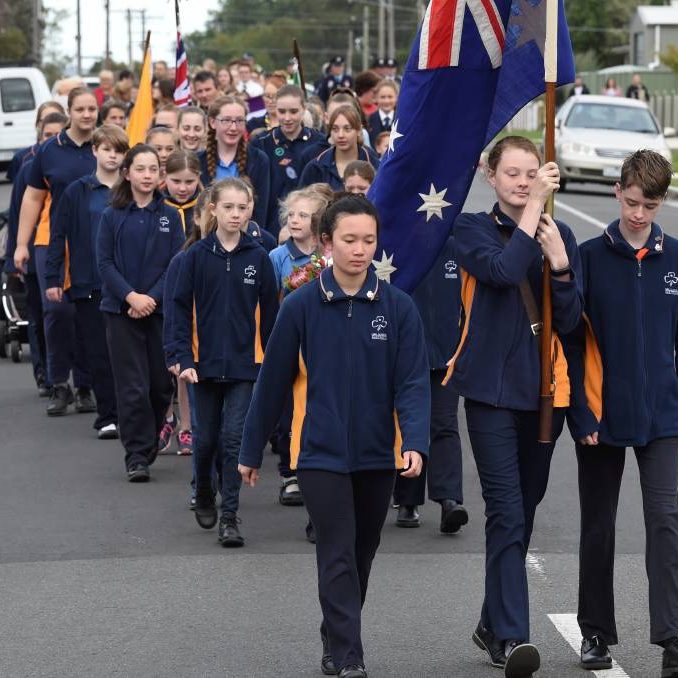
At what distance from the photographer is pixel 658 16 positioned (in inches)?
3809

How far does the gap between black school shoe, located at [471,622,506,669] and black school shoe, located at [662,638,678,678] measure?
22.4 inches

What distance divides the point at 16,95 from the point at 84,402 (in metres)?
27.2

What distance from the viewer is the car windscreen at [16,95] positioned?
39.3m

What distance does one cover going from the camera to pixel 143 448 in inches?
426

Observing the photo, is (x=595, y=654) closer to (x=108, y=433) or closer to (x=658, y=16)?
(x=108, y=433)

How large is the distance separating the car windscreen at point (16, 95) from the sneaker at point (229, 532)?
31494 mm

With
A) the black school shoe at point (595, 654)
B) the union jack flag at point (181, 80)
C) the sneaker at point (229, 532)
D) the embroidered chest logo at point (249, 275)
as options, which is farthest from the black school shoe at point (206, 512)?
the union jack flag at point (181, 80)

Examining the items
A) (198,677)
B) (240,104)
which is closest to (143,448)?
(240,104)

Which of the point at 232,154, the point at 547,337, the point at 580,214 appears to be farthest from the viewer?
the point at 580,214

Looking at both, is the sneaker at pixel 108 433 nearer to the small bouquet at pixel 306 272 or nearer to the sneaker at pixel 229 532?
the small bouquet at pixel 306 272

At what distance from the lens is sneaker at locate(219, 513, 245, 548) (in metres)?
8.91

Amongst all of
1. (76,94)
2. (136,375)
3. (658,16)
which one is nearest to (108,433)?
(136,375)

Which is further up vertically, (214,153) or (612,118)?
(612,118)

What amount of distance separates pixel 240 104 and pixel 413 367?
581 centimetres
